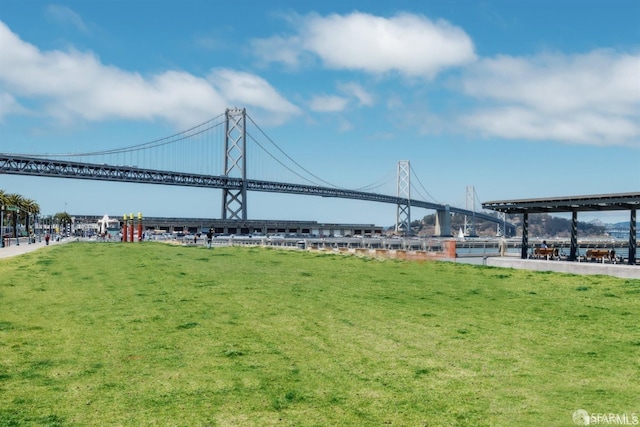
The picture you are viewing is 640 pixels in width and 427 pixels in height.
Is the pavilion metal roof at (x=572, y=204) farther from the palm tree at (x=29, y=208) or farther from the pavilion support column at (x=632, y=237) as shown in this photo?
the palm tree at (x=29, y=208)

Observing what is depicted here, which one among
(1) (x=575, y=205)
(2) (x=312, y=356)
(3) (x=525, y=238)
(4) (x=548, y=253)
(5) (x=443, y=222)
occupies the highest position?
(5) (x=443, y=222)

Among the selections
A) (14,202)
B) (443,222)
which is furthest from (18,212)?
(443,222)

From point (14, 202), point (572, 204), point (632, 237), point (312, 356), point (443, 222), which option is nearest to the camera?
point (312, 356)

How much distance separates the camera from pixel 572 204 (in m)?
21.6

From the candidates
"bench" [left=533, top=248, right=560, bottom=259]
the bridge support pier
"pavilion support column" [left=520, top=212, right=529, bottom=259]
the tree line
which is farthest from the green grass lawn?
the bridge support pier

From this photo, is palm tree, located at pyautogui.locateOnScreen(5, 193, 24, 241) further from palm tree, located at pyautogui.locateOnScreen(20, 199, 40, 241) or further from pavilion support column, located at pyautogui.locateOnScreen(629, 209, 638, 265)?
pavilion support column, located at pyautogui.locateOnScreen(629, 209, 638, 265)

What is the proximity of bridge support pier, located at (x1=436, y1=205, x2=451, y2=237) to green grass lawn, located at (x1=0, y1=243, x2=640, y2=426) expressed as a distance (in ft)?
298

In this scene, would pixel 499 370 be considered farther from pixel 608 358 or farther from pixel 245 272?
pixel 245 272

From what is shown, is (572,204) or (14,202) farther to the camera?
(14,202)

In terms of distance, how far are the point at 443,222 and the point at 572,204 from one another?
8292 cm

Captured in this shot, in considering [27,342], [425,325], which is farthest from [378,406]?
[27,342]

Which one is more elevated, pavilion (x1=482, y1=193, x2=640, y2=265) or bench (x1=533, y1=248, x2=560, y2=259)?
pavilion (x1=482, y1=193, x2=640, y2=265)

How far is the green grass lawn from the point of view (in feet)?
15.6

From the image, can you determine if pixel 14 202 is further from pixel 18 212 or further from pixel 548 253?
pixel 548 253
